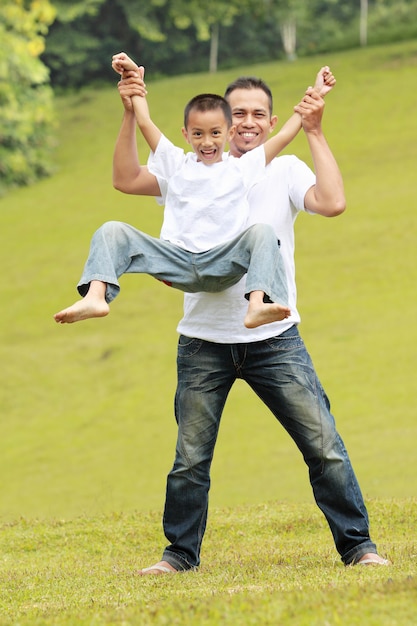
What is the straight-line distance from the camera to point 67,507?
10.8 metres

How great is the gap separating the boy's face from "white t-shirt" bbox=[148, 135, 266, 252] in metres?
0.05

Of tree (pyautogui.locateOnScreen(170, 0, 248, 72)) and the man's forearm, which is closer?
the man's forearm

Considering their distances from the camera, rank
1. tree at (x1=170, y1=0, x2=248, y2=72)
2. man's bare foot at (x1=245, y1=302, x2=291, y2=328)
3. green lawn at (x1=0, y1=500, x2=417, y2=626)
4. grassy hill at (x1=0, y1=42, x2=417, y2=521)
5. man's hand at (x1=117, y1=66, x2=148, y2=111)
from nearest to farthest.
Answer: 1. green lawn at (x1=0, y1=500, x2=417, y2=626)
2. man's bare foot at (x1=245, y1=302, x2=291, y2=328)
3. man's hand at (x1=117, y1=66, x2=148, y2=111)
4. grassy hill at (x1=0, y1=42, x2=417, y2=521)
5. tree at (x1=170, y1=0, x2=248, y2=72)

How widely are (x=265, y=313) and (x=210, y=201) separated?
64 centimetres

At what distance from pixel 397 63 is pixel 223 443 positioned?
1972 cm

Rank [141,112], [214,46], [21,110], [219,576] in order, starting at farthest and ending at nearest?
[214,46] < [21,110] < [141,112] < [219,576]

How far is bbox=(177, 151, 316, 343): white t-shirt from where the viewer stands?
15.1 feet

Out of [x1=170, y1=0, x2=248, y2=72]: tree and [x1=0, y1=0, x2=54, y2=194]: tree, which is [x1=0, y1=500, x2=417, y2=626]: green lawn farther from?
[x1=170, y1=0, x2=248, y2=72]: tree

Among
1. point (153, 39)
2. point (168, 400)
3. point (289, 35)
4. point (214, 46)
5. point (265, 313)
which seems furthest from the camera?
point (289, 35)

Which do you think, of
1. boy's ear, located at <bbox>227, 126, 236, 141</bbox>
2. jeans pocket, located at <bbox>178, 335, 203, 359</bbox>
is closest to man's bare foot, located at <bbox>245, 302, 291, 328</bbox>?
jeans pocket, located at <bbox>178, 335, 203, 359</bbox>

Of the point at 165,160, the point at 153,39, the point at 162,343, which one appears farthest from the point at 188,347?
the point at 153,39

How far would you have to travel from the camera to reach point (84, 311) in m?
4.20

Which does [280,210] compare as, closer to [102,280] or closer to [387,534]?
[102,280]

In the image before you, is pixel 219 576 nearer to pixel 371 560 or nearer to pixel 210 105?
pixel 371 560
